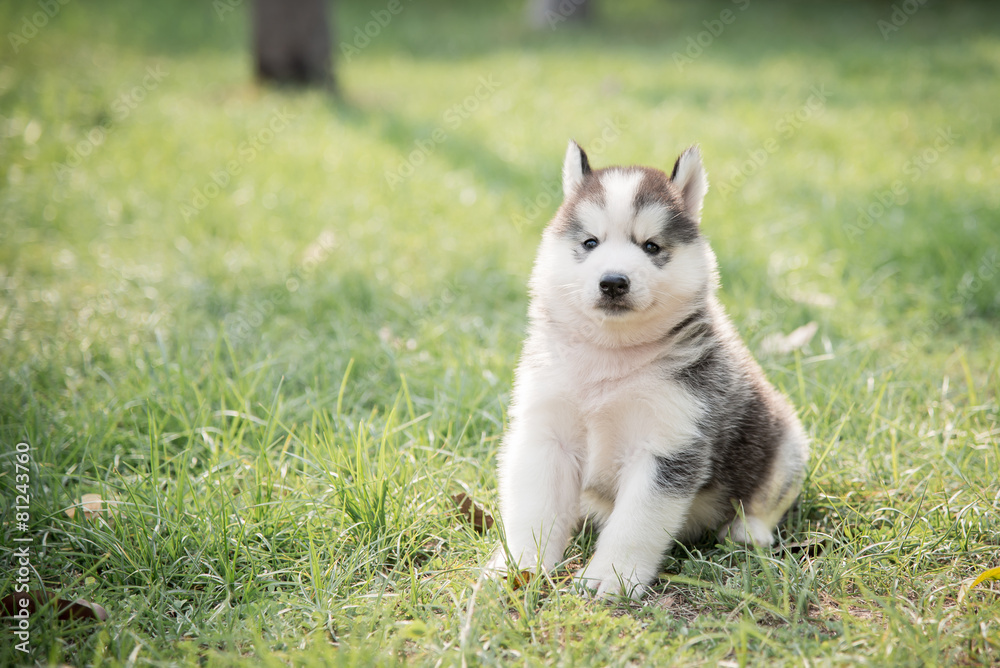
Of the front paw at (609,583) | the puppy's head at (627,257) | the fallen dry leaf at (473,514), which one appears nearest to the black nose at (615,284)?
the puppy's head at (627,257)

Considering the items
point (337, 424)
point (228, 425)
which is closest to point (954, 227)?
point (337, 424)

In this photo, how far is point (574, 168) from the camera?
3113 millimetres

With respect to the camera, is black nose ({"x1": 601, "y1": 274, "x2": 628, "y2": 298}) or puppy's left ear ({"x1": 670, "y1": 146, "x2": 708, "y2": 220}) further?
puppy's left ear ({"x1": 670, "y1": 146, "x2": 708, "y2": 220})

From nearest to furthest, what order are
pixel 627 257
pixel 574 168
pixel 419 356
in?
1. pixel 627 257
2. pixel 574 168
3. pixel 419 356

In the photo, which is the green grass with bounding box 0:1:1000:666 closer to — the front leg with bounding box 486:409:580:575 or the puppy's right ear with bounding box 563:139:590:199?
the front leg with bounding box 486:409:580:575

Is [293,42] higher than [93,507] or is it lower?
higher

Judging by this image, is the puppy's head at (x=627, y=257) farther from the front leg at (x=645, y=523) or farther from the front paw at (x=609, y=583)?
the front paw at (x=609, y=583)

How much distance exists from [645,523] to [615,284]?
0.82 metres

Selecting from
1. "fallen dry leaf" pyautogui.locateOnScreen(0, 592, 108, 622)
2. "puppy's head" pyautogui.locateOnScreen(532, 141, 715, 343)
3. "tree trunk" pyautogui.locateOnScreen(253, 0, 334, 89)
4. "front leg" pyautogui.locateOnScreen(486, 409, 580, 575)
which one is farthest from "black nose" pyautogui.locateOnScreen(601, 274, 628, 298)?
"tree trunk" pyautogui.locateOnScreen(253, 0, 334, 89)

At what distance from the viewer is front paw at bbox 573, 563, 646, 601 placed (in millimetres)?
2619

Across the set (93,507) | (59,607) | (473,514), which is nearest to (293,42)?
(93,507)

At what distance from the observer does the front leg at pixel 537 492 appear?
9.12 ft

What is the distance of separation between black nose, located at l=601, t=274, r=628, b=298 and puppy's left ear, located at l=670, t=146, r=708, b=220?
0.56m

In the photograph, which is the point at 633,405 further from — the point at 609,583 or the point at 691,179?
the point at 691,179
